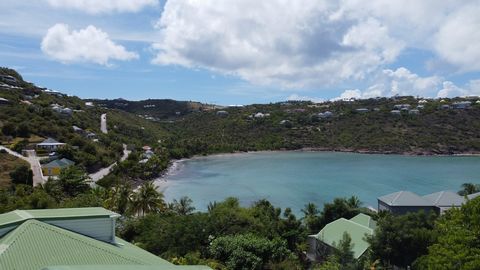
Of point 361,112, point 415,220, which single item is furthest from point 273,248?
point 361,112

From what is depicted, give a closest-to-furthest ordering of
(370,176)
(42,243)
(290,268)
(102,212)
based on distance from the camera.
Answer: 1. (42,243)
2. (102,212)
3. (290,268)
4. (370,176)

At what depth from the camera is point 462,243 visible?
15.1 metres

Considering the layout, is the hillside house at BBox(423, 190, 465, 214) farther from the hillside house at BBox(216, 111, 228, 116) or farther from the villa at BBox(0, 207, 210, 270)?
the hillside house at BBox(216, 111, 228, 116)

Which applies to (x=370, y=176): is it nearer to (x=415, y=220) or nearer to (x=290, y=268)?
(x=415, y=220)

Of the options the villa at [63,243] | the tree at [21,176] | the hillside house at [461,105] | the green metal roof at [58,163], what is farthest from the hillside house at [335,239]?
the hillside house at [461,105]

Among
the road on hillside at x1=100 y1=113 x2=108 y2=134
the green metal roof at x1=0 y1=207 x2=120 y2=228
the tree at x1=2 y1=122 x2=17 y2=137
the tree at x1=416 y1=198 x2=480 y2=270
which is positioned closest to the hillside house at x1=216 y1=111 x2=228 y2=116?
the road on hillside at x1=100 y1=113 x2=108 y2=134

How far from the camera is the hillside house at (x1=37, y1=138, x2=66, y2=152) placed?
63450mm

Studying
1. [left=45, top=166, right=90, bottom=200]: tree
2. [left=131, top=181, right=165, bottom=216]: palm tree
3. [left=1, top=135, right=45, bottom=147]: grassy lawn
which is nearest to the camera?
[left=131, top=181, right=165, bottom=216]: palm tree

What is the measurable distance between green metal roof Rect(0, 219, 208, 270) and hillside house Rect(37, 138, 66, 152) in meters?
51.5

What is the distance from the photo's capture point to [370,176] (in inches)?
3376

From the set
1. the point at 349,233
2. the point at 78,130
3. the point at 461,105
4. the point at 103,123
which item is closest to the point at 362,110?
the point at 461,105

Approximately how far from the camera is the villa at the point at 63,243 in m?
12.9

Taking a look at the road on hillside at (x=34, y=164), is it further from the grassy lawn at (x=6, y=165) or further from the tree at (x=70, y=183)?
the tree at (x=70, y=183)

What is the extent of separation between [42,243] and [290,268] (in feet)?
41.0
